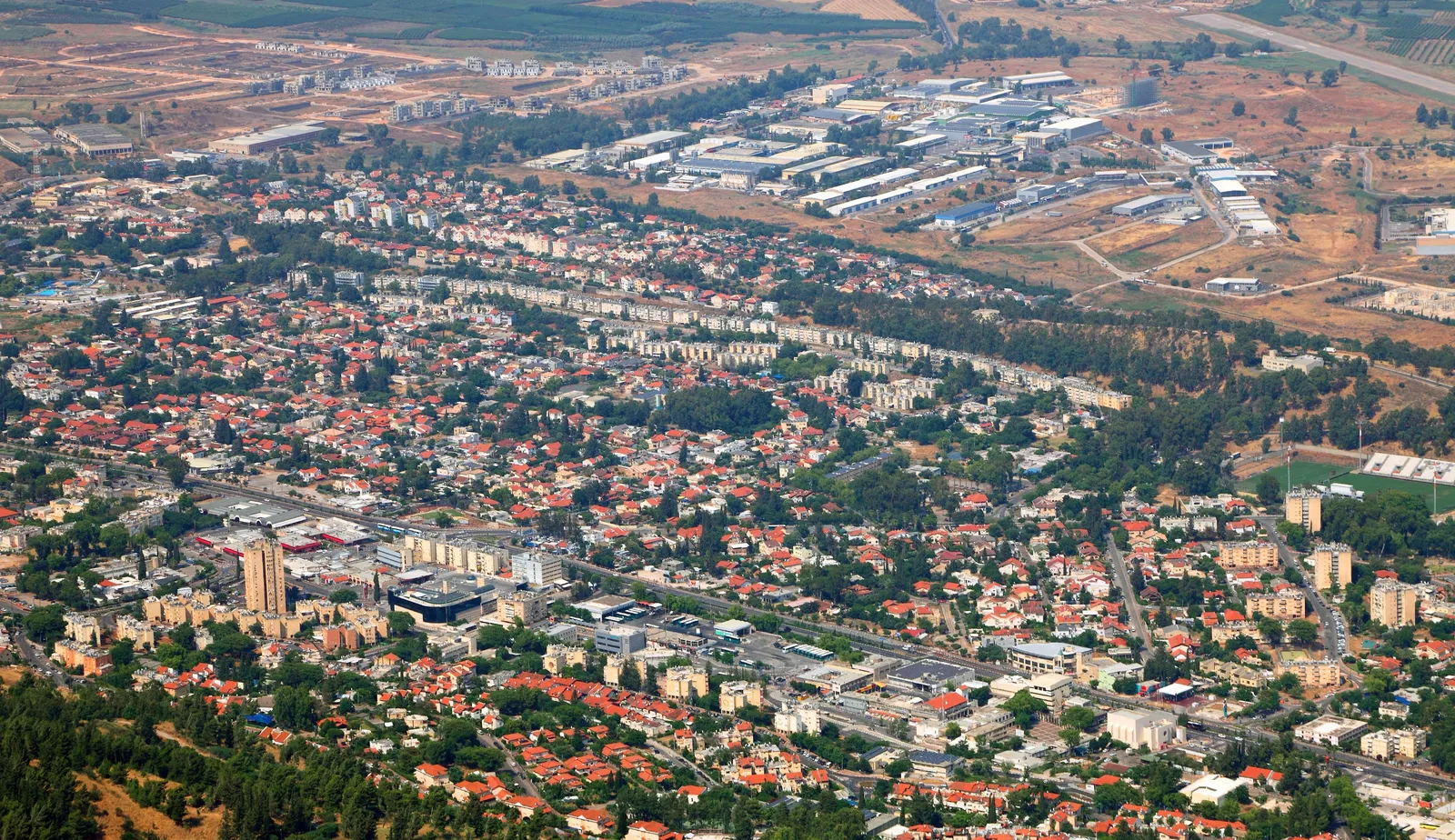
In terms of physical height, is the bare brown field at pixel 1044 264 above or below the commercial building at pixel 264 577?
above

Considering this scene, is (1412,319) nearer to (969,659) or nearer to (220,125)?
(969,659)

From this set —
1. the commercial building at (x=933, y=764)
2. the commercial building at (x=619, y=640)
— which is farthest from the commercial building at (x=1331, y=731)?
the commercial building at (x=619, y=640)

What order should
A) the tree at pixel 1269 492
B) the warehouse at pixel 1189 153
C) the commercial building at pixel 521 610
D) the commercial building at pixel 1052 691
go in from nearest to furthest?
the commercial building at pixel 1052 691, the commercial building at pixel 521 610, the tree at pixel 1269 492, the warehouse at pixel 1189 153

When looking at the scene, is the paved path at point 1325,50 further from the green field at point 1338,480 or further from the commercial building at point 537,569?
the commercial building at point 537,569

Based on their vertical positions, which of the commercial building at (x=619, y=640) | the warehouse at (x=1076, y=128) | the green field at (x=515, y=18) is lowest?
the commercial building at (x=619, y=640)

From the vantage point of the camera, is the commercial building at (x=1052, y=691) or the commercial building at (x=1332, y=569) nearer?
the commercial building at (x=1052, y=691)

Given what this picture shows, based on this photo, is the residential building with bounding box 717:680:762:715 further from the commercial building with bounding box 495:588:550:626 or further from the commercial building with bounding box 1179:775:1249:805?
the commercial building with bounding box 1179:775:1249:805

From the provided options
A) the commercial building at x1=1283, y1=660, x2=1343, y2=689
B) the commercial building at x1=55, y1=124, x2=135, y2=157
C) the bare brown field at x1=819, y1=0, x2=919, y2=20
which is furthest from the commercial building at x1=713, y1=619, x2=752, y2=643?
the bare brown field at x1=819, y1=0, x2=919, y2=20

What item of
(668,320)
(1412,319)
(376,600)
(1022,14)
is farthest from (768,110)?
(376,600)
